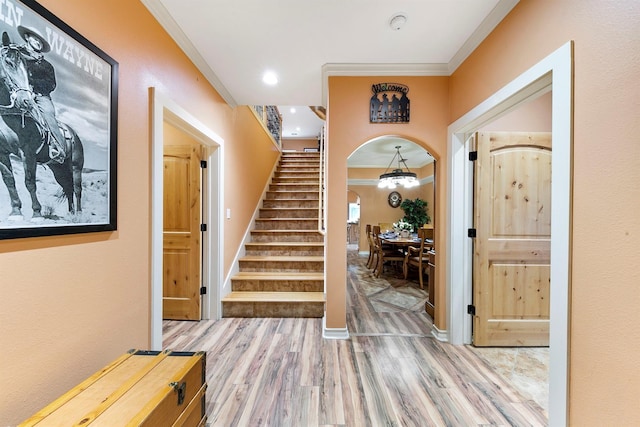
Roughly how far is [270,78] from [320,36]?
855 mm

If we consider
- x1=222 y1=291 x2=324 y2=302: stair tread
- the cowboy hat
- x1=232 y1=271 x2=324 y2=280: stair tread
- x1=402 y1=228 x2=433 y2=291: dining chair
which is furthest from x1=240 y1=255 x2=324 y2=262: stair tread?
the cowboy hat

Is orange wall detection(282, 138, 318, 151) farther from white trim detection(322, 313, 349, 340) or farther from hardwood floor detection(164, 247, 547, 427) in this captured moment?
white trim detection(322, 313, 349, 340)

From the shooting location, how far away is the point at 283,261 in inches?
141

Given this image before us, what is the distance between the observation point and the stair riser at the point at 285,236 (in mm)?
4207

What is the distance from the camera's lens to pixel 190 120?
7.32 ft

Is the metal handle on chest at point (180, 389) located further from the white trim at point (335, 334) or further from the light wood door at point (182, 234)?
the light wood door at point (182, 234)

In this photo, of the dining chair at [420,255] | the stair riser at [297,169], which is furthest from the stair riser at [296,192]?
the dining chair at [420,255]

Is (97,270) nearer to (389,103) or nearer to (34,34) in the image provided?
(34,34)

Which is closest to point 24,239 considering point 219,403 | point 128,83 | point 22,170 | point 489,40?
point 22,170

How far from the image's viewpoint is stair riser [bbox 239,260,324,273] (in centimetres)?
360

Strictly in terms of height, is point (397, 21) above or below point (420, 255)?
above

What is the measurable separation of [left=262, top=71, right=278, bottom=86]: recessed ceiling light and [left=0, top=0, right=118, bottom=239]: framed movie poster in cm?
150

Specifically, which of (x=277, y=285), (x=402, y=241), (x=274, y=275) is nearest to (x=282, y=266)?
(x=274, y=275)

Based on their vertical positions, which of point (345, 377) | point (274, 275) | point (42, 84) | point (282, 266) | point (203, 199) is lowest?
point (345, 377)
